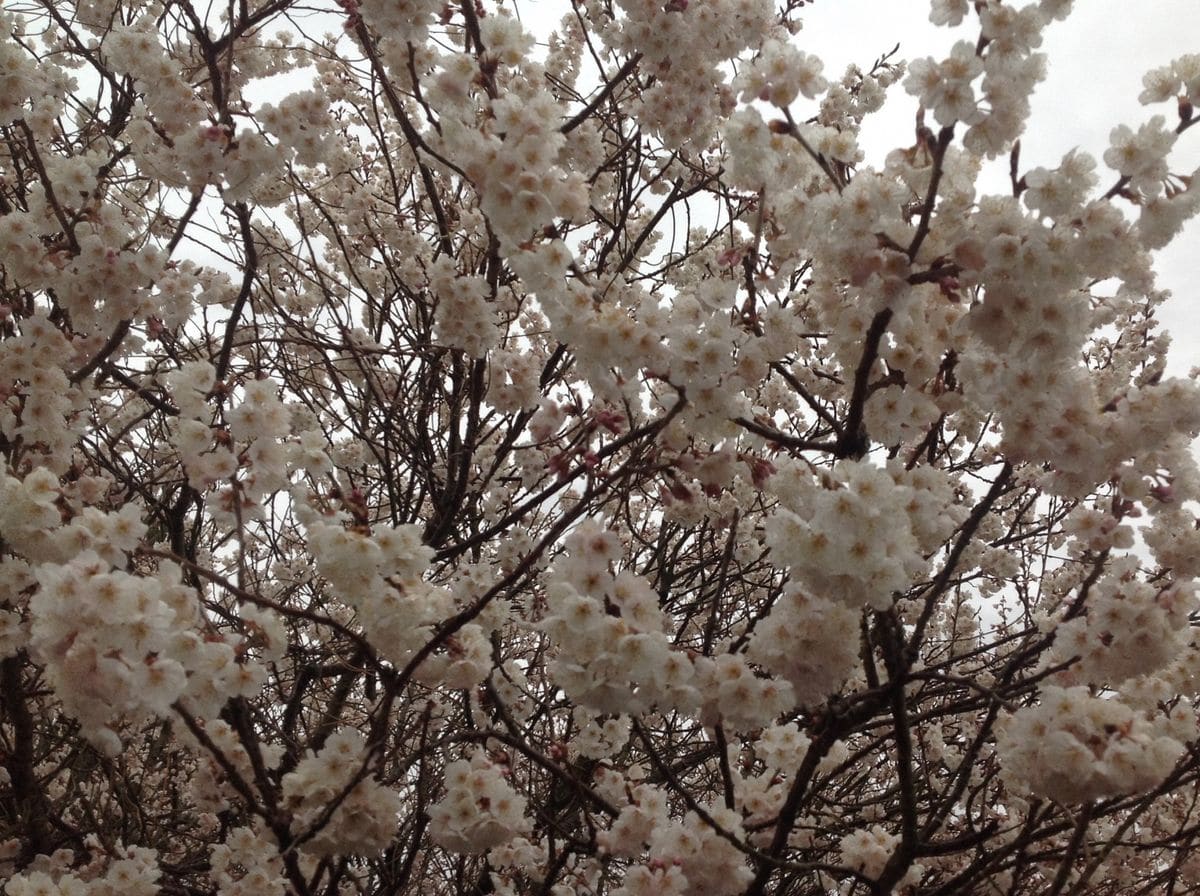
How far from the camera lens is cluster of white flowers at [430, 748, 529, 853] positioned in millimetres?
2566

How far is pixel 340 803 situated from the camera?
2273 millimetres

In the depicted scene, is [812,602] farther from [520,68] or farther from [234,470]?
[520,68]

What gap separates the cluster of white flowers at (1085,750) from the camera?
188 cm

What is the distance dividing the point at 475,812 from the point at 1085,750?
1562mm

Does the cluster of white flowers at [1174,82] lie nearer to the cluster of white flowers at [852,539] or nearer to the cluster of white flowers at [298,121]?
the cluster of white flowers at [852,539]

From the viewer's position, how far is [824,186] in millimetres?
2711

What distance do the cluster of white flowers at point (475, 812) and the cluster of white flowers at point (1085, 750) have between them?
1.33 m

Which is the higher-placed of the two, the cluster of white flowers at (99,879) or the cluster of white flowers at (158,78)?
the cluster of white flowers at (158,78)

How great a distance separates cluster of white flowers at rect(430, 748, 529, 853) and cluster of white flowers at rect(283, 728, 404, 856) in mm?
190

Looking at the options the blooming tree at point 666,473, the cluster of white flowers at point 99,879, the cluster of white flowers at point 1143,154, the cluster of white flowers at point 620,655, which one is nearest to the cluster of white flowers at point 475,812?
the blooming tree at point 666,473

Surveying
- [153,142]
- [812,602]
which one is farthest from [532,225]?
[153,142]

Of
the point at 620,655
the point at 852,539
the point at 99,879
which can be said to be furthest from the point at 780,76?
the point at 99,879

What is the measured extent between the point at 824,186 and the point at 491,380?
167 cm

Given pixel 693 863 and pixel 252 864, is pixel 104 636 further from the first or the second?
pixel 693 863
